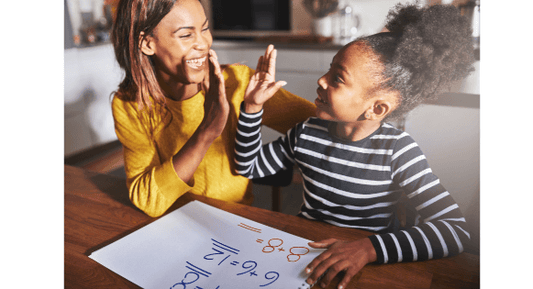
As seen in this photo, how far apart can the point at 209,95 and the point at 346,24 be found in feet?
0.88

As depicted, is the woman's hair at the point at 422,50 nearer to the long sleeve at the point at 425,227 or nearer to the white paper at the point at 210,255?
the long sleeve at the point at 425,227

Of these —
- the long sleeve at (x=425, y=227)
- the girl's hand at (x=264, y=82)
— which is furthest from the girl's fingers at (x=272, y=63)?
the long sleeve at (x=425, y=227)

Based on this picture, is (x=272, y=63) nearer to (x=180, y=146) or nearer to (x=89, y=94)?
(x=180, y=146)

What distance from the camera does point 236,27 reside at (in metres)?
0.69

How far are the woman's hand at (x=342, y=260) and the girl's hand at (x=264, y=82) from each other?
0.26 meters

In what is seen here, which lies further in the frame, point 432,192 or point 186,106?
point 186,106

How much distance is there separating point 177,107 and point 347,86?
330mm

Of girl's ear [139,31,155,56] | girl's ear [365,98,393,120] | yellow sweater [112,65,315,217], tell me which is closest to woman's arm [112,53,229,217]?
yellow sweater [112,65,315,217]

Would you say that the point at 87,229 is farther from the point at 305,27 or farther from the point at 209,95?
the point at 305,27

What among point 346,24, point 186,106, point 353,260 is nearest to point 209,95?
point 186,106

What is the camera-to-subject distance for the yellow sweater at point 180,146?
2.07 ft

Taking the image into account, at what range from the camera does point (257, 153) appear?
0.65m

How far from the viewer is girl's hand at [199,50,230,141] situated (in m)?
0.62

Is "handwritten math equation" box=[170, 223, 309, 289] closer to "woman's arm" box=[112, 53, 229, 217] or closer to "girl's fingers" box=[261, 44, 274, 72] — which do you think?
"woman's arm" box=[112, 53, 229, 217]
